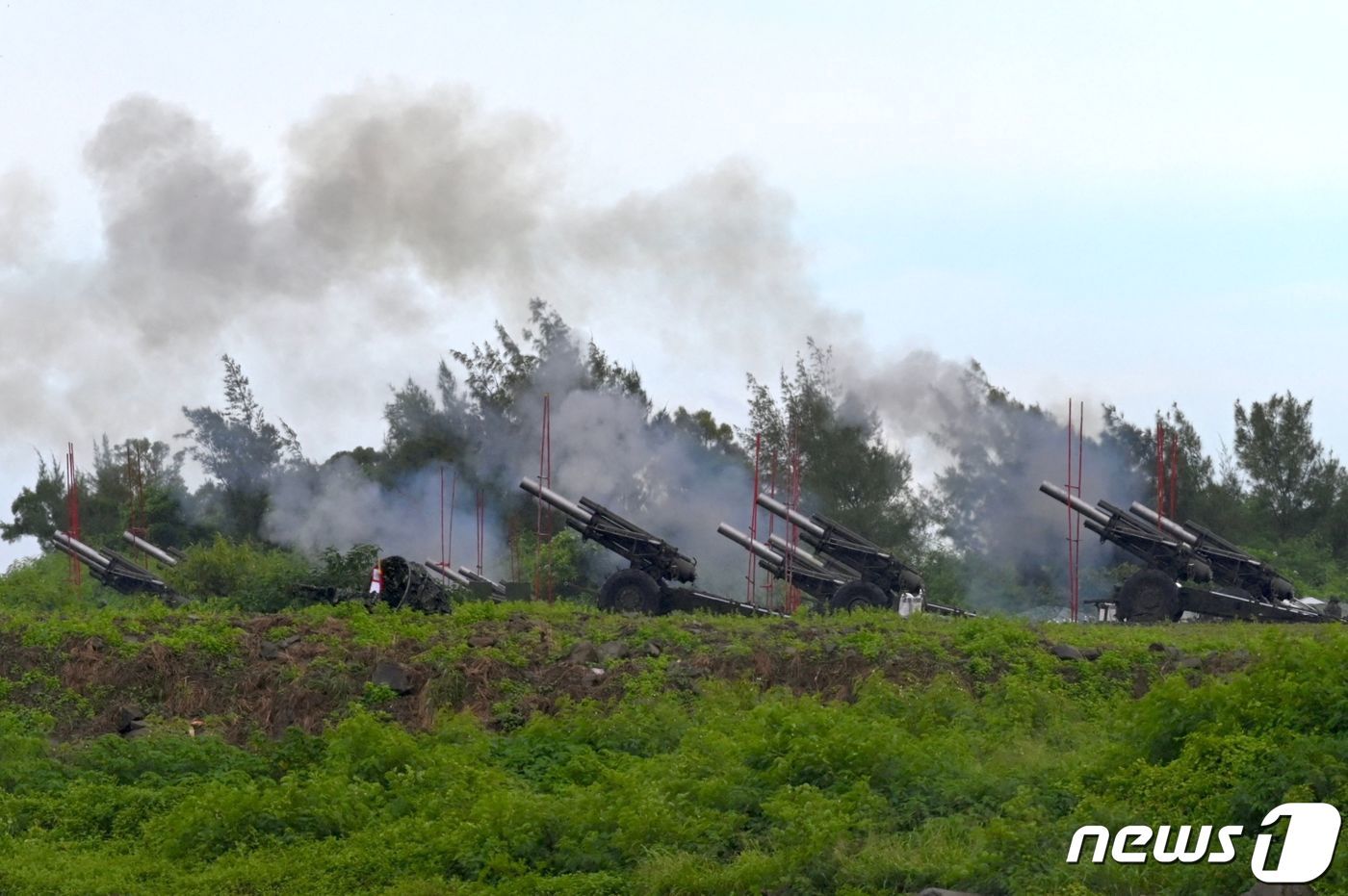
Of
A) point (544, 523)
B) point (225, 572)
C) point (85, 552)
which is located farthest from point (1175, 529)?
point (85, 552)

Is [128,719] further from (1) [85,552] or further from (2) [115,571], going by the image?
(2) [115,571]

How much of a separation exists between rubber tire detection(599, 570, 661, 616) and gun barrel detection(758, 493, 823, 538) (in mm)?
3087

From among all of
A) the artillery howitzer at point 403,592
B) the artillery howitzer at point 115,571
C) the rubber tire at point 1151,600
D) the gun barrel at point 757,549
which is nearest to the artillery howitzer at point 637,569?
the gun barrel at point 757,549

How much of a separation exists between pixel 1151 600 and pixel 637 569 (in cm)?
957

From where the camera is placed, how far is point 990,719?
701 inches

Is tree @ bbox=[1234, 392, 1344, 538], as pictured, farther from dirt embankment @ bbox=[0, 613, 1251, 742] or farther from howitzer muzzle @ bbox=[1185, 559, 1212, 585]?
dirt embankment @ bbox=[0, 613, 1251, 742]

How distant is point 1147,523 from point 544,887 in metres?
25.0

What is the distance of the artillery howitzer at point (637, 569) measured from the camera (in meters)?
32.8

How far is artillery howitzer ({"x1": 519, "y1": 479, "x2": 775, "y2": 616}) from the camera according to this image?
32.8 m

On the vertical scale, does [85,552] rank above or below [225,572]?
above

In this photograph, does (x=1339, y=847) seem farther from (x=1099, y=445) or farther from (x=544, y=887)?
(x=1099, y=445)

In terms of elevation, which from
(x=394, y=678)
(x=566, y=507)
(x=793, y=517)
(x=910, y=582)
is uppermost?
(x=566, y=507)

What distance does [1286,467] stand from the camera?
52500 millimetres

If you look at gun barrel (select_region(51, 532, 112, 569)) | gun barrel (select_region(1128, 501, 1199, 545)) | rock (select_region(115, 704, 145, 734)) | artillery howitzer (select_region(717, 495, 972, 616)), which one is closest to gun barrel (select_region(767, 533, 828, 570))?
artillery howitzer (select_region(717, 495, 972, 616))
